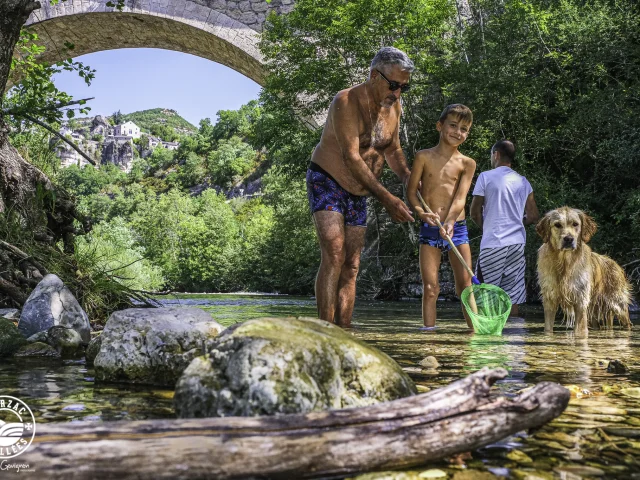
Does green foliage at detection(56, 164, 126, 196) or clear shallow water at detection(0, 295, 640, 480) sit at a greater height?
green foliage at detection(56, 164, 126, 196)

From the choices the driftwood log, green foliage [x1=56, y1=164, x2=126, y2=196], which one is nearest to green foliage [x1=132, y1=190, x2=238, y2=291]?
green foliage [x1=56, y1=164, x2=126, y2=196]

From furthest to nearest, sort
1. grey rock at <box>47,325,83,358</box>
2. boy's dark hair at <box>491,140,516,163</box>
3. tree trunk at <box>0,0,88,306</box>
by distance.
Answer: boy's dark hair at <box>491,140,516,163</box>
tree trunk at <box>0,0,88,306</box>
grey rock at <box>47,325,83,358</box>

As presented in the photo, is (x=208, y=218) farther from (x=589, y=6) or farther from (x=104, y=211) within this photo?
(x=589, y=6)

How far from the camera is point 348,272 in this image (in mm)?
5422

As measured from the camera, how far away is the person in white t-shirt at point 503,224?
7.49 metres

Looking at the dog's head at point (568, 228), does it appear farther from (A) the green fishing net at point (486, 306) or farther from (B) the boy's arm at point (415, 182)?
(B) the boy's arm at point (415, 182)

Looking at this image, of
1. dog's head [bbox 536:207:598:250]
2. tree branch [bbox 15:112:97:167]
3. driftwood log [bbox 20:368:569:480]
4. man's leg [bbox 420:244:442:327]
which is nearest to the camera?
driftwood log [bbox 20:368:569:480]

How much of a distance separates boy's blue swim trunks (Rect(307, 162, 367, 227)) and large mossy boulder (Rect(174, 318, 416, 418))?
9.48ft

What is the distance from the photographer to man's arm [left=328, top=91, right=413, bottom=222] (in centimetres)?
489

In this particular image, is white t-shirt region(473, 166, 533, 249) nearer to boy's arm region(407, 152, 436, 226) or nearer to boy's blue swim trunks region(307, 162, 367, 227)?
boy's arm region(407, 152, 436, 226)

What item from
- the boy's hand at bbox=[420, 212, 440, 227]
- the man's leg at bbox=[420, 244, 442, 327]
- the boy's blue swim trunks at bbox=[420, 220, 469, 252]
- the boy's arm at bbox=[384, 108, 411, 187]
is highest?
the boy's arm at bbox=[384, 108, 411, 187]

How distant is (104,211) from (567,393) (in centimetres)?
8531

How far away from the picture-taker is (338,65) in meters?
15.8

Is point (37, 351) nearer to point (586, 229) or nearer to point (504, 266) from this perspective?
point (586, 229)
